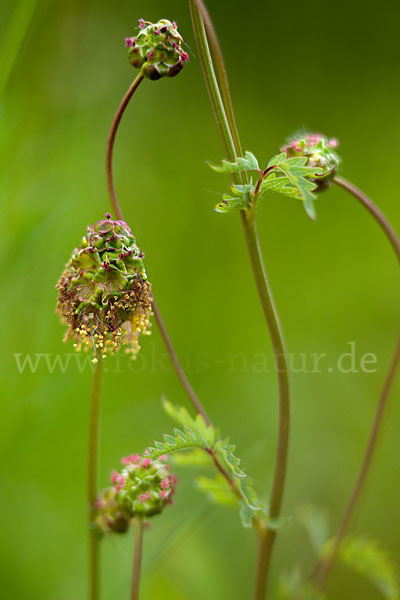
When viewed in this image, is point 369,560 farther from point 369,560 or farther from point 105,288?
point 105,288

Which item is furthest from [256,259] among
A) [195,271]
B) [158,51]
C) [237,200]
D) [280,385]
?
[195,271]

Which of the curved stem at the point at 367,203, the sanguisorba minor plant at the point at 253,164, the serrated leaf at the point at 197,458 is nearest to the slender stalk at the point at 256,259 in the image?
the sanguisorba minor plant at the point at 253,164

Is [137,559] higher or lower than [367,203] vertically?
lower

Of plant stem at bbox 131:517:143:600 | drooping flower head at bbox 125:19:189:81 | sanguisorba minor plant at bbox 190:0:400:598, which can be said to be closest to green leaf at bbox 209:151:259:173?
sanguisorba minor plant at bbox 190:0:400:598

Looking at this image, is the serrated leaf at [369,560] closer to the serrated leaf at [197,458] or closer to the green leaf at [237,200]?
the serrated leaf at [197,458]

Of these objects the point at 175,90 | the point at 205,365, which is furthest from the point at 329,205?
the point at 205,365
